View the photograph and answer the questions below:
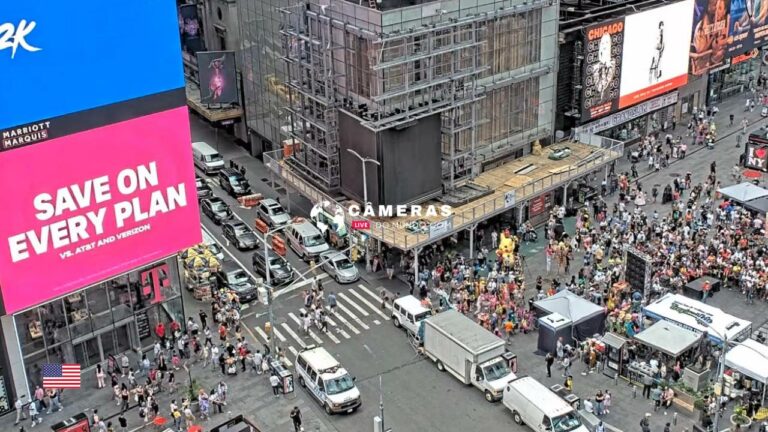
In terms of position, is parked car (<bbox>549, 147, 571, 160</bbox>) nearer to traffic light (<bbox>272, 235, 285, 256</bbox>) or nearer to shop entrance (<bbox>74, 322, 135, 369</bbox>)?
traffic light (<bbox>272, 235, 285, 256</bbox>)

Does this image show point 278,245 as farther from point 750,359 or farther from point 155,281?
point 750,359

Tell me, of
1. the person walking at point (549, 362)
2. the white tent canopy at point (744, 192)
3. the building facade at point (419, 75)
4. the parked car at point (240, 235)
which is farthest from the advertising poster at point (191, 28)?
the person walking at point (549, 362)

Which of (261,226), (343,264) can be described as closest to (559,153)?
(343,264)

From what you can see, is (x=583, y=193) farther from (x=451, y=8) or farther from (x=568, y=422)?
(x=568, y=422)

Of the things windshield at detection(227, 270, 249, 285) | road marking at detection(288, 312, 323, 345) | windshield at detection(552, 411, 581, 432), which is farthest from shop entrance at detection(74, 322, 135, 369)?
windshield at detection(552, 411, 581, 432)

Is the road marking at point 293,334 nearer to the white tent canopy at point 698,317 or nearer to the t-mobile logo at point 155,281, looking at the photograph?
the t-mobile logo at point 155,281

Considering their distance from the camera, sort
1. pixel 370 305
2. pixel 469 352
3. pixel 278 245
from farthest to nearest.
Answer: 1. pixel 278 245
2. pixel 370 305
3. pixel 469 352
